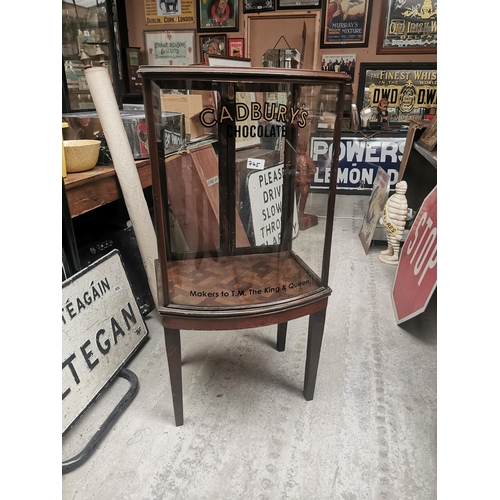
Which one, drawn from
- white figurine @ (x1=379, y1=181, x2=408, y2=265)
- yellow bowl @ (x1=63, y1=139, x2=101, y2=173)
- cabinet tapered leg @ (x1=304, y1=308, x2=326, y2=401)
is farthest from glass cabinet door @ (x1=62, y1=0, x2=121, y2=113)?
white figurine @ (x1=379, y1=181, x2=408, y2=265)

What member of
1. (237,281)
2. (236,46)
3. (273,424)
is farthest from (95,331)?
(236,46)

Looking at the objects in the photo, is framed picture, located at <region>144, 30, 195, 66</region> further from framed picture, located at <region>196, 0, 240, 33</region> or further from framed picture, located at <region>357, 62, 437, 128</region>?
framed picture, located at <region>357, 62, 437, 128</region>

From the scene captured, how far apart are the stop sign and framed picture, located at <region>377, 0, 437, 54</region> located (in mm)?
2616

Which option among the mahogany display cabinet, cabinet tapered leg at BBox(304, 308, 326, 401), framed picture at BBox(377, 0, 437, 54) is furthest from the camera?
framed picture at BBox(377, 0, 437, 54)

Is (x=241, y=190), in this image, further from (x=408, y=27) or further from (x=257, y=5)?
(x=408, y=27)

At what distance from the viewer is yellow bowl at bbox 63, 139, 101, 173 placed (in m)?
1.52

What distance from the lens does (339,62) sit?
3816mm

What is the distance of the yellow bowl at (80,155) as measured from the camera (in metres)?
1.52

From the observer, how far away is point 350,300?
1.99m

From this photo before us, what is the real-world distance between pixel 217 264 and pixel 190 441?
1.88 ft

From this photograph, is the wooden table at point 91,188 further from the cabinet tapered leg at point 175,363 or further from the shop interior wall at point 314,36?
the shop interior wall at point 314,36

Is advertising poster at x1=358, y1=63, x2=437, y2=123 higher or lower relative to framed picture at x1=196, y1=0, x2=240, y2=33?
lower

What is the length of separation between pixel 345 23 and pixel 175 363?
383cm

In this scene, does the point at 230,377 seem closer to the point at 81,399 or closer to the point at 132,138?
the point at 81,399
